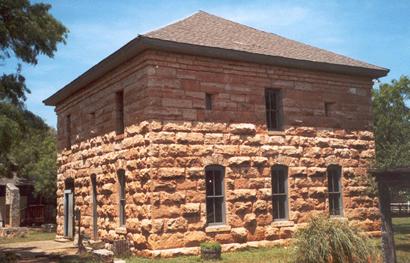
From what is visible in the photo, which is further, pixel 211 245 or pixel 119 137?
pixel 119 137

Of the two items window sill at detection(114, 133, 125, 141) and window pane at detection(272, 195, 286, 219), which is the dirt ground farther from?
window pane at detection(272, 195, 286, 219)

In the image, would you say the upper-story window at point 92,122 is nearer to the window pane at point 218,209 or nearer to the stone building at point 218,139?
the stone building at point 218,139

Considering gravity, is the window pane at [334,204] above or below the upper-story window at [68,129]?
below

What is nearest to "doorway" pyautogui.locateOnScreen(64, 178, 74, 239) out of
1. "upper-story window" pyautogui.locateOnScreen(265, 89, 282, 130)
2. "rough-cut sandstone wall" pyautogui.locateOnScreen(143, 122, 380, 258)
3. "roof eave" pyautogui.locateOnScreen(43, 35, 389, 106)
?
"roof eave" pyautogui.locateOnScreen(43, 35, 389, 106)

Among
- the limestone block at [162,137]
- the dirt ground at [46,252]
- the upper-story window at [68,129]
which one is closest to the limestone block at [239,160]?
the limestone block at [162,137]

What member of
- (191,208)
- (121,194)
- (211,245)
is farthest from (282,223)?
(121,194)

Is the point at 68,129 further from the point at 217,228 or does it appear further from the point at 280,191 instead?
the point at 280,191

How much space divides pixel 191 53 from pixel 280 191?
5518mm

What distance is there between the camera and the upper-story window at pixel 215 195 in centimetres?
1538

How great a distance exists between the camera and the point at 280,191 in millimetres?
16844

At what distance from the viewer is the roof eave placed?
14664 mm

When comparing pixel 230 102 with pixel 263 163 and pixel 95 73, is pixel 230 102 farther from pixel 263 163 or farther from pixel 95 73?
pixel 95 73

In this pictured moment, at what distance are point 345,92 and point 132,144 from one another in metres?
8.50

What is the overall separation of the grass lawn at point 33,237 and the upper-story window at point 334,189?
44.7 ft
